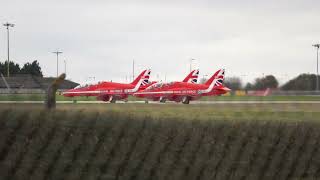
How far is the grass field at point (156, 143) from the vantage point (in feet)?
24.7

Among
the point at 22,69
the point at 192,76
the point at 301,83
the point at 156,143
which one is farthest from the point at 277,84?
the point at 192,76

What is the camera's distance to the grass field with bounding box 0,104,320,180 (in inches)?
296

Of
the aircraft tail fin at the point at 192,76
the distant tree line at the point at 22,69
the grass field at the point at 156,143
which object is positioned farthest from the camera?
the aircraft tail fin at the point at 192,76

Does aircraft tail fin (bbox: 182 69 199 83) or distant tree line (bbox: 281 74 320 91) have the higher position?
distant tree line (bbox: 281 74 320 91)

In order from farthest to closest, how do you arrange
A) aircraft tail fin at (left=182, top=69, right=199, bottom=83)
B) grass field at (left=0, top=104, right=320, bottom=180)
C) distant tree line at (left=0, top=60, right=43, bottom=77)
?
1. aircraft tail fin at (left=182, top=69, right=199, bottom=83)
2. distant tree line at (left=0, top=60, right=43, bottom=77)
3. grass field at (left=0, top=104, right=320, bottom=180)

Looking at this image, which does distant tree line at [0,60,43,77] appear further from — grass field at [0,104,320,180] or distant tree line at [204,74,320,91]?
distant tree line at [204,74,320,91]

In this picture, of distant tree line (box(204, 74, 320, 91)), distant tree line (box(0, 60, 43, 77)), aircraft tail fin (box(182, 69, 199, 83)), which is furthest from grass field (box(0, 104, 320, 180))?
aircraft tail fin (box(182, 69, 199, 83))

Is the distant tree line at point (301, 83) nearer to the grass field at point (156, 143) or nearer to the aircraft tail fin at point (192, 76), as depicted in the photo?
the grass field at point (156, 143)

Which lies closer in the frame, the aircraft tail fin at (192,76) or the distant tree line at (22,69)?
the distant tree line at (22,69)

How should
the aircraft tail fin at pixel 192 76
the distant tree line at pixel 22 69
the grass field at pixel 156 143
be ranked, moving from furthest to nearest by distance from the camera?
the aircraft tail fin at pixel 192 76
the distant tree line at pixel 22 69
the grass field at pixel 156 143

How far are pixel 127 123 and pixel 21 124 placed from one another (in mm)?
1489

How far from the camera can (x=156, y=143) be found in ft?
27.2

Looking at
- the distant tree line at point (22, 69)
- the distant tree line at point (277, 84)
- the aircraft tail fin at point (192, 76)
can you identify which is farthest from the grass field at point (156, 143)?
the aircraft tail fin at point (192, 76)

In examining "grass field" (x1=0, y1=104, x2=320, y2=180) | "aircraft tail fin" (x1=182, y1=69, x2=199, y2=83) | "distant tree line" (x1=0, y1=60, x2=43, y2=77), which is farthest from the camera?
"aircraft tail fin" (x1=182, y1=69, x2=199, y2=83)
